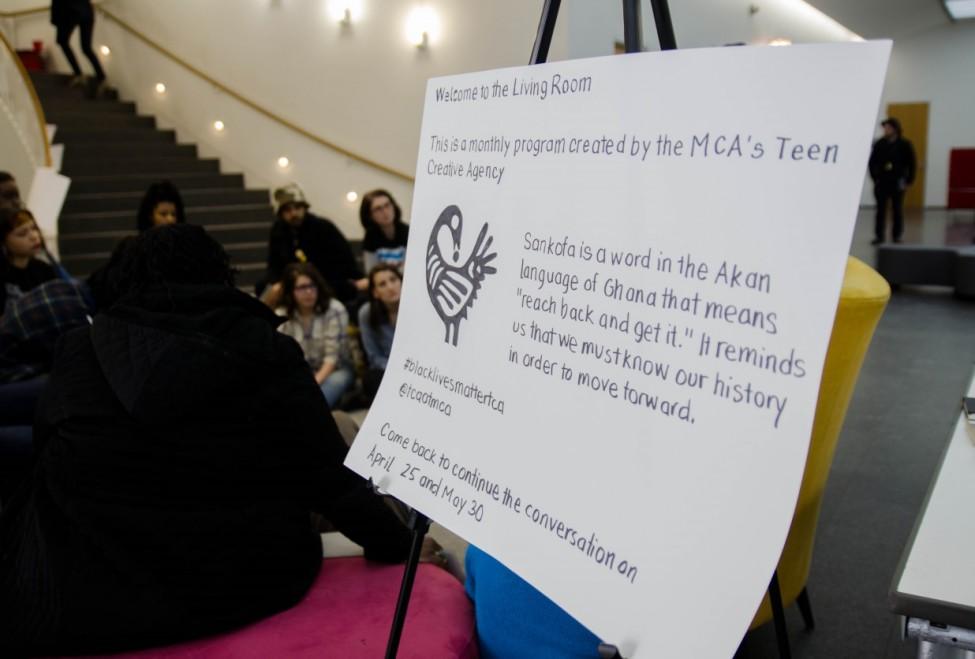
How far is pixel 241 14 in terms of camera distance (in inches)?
351

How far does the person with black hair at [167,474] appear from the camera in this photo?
5.16 feet

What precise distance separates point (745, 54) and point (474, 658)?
1.27m

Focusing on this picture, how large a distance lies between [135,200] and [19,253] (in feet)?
15.7

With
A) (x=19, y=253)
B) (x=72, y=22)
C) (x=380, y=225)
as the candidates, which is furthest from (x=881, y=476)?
(x=72, y=22)

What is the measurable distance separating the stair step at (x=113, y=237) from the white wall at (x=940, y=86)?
39.8ft

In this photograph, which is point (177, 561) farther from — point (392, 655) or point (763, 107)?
point (763, 107)

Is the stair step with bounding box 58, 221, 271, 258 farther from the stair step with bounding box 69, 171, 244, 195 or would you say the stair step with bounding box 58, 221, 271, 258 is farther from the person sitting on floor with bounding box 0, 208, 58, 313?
the person sitting on floor with bounding box 0, 208, 58, 313

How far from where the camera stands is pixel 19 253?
3959 mm

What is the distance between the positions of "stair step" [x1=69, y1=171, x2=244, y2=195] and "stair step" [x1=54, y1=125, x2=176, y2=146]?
0.75 meters

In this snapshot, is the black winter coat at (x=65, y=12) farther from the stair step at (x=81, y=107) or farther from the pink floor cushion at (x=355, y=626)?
the pink floor cushion at (x=355, y=626)

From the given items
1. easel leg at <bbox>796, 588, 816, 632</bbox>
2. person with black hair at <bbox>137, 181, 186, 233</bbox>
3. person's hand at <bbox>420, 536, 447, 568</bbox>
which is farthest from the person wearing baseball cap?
easel leg at <bbox>796, 588, 816, 632</bbox>

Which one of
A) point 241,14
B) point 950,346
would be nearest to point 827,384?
point 950,346

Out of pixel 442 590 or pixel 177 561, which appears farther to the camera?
pixel 442 590

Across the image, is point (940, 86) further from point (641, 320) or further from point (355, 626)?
point (641, 320)
